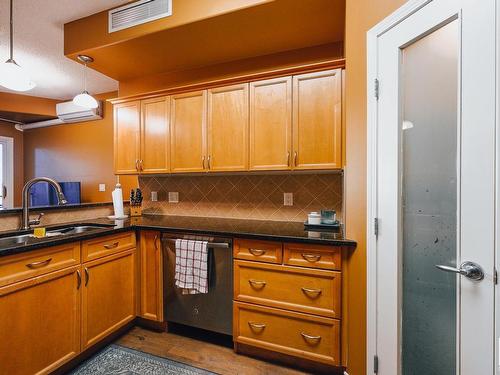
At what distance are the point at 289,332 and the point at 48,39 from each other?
3.53 meters

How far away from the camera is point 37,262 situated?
149cm

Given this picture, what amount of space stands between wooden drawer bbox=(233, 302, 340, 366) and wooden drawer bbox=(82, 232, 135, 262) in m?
1.08

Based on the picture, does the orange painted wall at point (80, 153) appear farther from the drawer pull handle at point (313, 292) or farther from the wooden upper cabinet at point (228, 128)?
the drawer pull handle at point (313, 292)

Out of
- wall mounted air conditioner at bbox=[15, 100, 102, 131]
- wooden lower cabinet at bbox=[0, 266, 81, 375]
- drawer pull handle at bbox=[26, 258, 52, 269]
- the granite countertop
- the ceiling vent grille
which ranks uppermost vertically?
the ceiling vent grille

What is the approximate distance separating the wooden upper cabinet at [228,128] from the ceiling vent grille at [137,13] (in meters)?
0.71

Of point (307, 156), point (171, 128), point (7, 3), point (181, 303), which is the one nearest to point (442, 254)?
point (307, 156)

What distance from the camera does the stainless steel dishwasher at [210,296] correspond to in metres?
1.94

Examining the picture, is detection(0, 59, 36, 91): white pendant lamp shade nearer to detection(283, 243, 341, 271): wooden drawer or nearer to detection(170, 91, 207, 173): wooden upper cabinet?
detection(170, 91, 207, 173): wooden upper cabinet

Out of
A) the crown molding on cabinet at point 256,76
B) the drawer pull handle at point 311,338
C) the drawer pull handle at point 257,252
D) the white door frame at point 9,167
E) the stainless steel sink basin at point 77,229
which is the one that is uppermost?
the crown molding on cabinet at point 256,76

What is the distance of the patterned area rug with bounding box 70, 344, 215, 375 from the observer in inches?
67.5

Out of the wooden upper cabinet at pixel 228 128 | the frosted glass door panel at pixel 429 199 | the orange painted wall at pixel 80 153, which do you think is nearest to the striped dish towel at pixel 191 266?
the wooden upper cabinet at pixel 228 128

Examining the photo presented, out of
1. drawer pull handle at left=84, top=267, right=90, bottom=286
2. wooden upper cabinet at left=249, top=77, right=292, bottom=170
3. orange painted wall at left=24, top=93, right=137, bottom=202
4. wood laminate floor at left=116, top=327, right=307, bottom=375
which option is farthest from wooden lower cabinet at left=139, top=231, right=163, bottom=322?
orange painted wall at left=24, top=93, right=137, bottom=202

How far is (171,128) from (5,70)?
1200 mm

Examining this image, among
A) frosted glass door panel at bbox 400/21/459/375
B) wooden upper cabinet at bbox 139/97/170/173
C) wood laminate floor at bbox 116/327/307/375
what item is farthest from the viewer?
wooden upper cabinet at bbox 139/97/170/173
